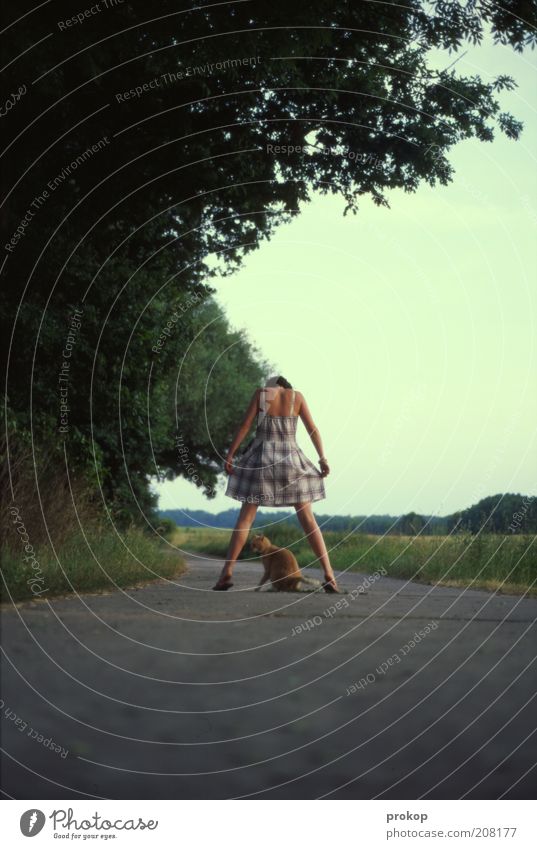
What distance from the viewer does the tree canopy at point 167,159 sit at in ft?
42.1

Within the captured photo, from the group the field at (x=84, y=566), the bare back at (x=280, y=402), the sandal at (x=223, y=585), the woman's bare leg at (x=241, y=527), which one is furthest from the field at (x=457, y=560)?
the bare back at (x=280, y=402)

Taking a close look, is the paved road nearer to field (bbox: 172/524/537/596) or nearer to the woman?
the woman

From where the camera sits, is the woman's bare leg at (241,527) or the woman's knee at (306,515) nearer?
the woman's bare leg at (241,527)

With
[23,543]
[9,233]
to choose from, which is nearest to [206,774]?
[23,543]

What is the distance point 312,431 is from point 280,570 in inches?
58.3

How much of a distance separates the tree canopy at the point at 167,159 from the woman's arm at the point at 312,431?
4.63 metres

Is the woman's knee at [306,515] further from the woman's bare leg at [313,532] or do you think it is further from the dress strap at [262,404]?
the dress strap at [262,404]

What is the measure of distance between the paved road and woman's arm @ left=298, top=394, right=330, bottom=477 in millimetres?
1940

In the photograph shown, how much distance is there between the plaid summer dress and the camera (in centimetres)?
930

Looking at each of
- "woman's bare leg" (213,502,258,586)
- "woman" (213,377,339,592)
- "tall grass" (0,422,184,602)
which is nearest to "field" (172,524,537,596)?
"tall grass" (0,422,184,602)

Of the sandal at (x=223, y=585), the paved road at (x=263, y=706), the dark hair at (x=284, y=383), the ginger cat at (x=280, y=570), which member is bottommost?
the paved road at (x=263, y=706)

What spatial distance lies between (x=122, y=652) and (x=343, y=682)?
50.3 inches

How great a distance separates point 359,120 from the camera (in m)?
15.9

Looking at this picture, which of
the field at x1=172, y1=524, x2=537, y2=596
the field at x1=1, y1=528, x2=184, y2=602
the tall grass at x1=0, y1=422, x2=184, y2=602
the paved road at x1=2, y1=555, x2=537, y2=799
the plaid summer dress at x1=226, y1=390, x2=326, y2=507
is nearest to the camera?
the paved road at x1=2, y1=555, x2=537, y2=799
